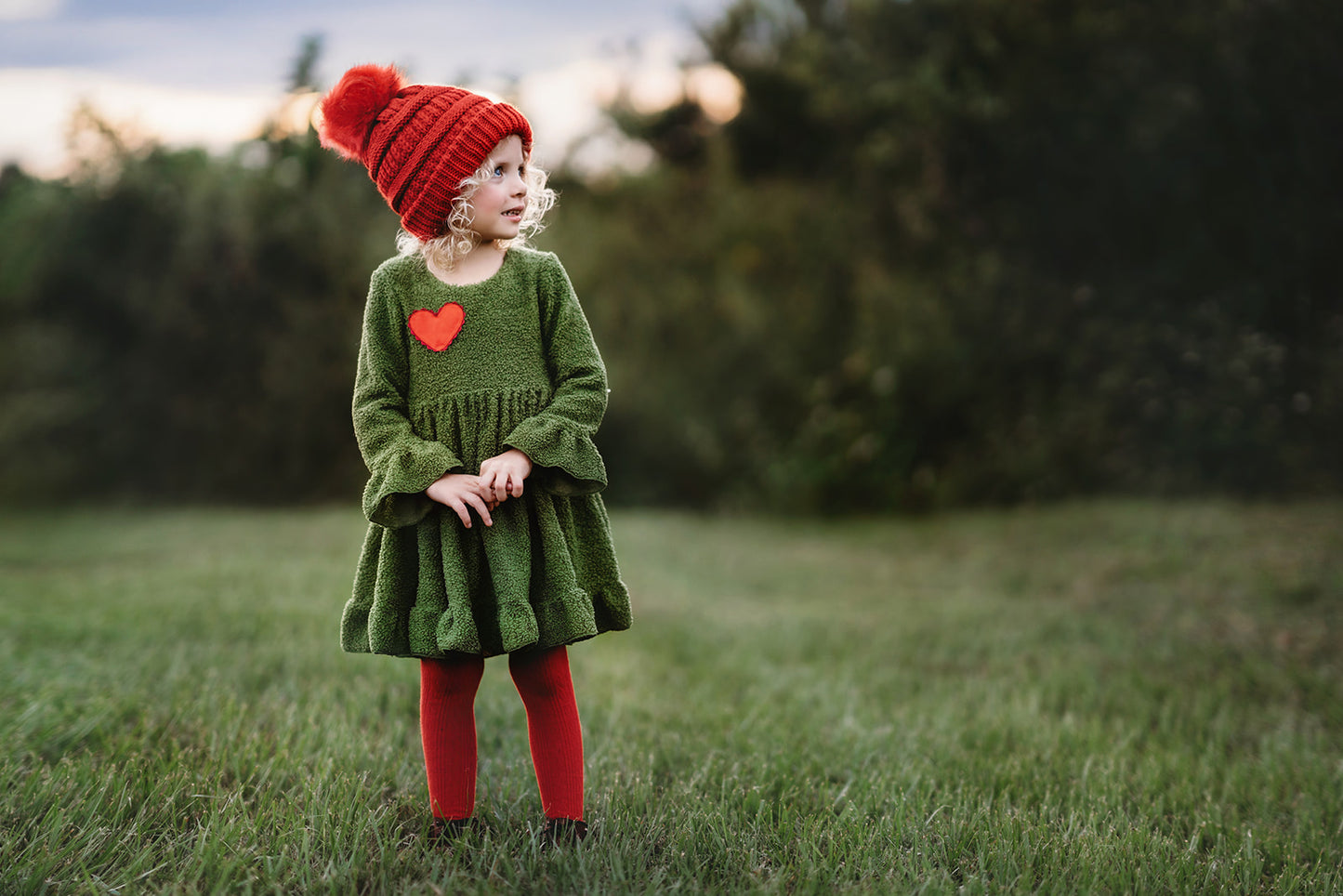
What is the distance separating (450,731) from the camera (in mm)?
2082

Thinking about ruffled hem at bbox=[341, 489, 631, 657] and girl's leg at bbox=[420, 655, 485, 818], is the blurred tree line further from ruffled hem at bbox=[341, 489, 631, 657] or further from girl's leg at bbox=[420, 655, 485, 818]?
girl's leg at bbox=[420, 655, 485, 818]

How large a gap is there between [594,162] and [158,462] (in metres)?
7.20

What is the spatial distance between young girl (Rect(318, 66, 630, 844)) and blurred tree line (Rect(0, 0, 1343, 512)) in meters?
6.70

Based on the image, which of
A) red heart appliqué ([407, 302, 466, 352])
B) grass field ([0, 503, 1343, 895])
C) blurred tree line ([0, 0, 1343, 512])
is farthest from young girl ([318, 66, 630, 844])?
blurred tree line ([0, 0, 1343, 512])

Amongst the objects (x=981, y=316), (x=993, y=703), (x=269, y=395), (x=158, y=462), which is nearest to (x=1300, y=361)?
(x=981, y=316)

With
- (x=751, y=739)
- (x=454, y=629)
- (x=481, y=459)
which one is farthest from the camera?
(x=751, y=739)

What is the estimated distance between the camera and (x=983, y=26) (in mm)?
8891

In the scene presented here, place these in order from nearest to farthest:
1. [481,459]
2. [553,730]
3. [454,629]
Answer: [454,629] → [481,459] → [553,730]

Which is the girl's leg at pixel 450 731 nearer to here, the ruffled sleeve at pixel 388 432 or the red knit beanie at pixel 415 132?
the ruffled sleeve at pixel 388 432

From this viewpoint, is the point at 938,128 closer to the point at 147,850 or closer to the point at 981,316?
the point at 981,316

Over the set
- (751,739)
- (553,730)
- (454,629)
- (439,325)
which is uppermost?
(439,325)

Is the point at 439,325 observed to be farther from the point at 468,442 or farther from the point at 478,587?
the point at 478,587

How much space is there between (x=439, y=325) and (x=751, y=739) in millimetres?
1804

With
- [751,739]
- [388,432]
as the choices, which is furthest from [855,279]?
[388,432]
